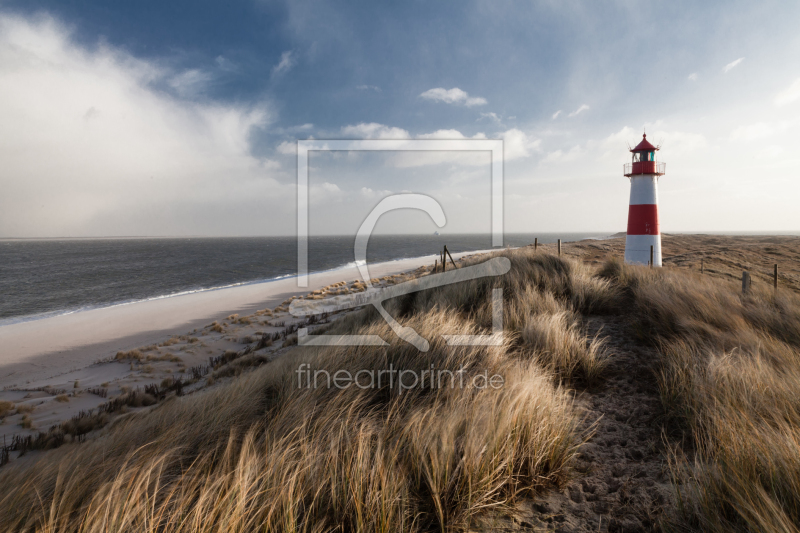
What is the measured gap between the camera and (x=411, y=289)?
10180 millimetres

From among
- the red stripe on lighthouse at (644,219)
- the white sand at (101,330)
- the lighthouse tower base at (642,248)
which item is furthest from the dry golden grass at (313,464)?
the red stripe on lighthouse at (644,219)

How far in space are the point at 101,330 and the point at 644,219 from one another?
28.2 m

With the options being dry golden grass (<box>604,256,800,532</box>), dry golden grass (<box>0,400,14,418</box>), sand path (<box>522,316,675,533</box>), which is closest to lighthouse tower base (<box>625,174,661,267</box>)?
dry golden grass (<box>604,256,800,532</box>)

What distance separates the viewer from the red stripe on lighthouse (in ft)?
53.0

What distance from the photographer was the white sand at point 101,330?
1202cm

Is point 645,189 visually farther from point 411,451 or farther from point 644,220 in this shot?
point 411,451

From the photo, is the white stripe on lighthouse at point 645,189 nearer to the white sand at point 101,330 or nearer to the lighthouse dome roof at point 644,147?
the lighthouse dome roof at point 644,147

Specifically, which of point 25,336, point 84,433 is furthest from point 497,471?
point 25,336

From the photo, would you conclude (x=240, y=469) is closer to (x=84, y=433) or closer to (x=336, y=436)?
(x=336, y=436)

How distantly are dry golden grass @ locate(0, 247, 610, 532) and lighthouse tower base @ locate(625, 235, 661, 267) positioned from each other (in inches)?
632

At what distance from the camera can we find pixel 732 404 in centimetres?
264

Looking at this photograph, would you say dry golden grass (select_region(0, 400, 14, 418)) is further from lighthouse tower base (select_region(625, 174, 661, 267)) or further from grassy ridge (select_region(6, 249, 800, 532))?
lighthouse tower base (select_region(625, 174, 661, 267))

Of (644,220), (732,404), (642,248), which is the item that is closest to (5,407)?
(732,404)

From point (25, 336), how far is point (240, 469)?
22.7 m
